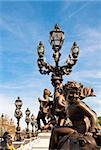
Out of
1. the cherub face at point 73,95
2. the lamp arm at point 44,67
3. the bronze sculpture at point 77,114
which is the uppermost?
the lamp arm at point 44,67

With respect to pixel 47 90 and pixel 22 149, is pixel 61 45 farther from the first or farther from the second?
pixel 22 149

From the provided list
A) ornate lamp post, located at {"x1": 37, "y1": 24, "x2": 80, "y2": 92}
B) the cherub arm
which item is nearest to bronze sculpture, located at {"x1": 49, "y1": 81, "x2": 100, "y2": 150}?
the cherub arm

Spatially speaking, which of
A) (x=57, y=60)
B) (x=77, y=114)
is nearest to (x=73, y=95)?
(x=77, y=114)

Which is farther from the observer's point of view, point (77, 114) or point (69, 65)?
point (69, 65)

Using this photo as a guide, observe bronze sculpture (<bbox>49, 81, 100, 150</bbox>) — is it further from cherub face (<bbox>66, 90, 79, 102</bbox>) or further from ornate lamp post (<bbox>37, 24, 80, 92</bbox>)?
ornate lamp post (<bbox>37, 24, 80, 92</bbox>)

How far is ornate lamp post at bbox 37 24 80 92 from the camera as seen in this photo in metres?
23.0

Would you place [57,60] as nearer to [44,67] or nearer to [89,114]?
[44,67]

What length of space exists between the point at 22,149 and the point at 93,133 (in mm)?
12157

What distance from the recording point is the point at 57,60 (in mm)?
23953

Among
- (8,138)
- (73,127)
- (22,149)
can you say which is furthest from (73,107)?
(22,149)

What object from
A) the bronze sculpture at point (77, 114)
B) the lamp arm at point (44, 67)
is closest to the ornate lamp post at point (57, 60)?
the lamp arm at point (44, 67)

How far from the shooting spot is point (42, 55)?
85.3 ft

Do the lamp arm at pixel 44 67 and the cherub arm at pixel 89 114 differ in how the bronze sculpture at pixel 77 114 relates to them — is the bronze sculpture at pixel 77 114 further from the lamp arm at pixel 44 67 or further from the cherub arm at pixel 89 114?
the lamp arm at pixel 44 67

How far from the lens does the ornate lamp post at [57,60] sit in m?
23.0
